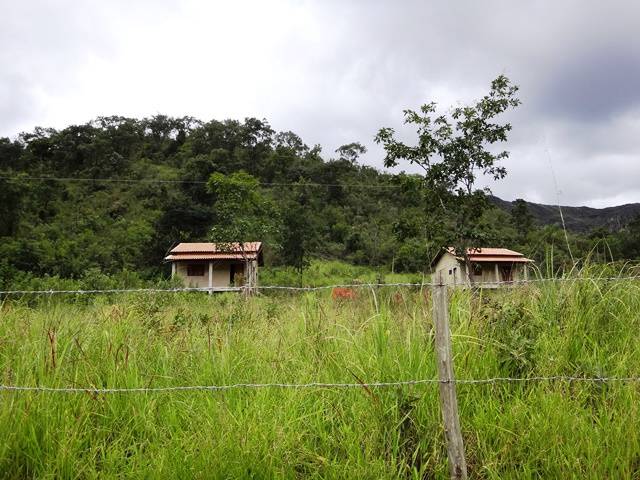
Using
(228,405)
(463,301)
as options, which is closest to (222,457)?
(228,405)

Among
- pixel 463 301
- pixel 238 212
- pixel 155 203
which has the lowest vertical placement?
pixel 463 301

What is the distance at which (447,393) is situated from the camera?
2.29 meters

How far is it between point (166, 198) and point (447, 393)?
135ft

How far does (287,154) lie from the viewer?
164 ft

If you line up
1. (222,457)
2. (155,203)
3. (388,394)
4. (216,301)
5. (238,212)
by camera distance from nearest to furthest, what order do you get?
(222,457), (388,394), (216,301), (238,212), (155,203)

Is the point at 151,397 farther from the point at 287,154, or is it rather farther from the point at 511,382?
the point at 287,154

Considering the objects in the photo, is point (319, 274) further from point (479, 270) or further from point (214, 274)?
point (479, 270)

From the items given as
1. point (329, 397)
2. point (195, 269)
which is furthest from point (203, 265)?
point (329, 397)

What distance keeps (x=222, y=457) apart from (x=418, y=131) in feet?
38.3

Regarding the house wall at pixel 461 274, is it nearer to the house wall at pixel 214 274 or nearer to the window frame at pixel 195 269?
the house wall at pixel 214 274

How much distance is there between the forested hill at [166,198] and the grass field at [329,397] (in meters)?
20.1

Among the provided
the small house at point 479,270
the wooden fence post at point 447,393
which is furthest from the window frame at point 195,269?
the wooden fence post at point 447,393

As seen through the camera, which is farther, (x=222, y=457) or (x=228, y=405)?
(x=228, y=405)

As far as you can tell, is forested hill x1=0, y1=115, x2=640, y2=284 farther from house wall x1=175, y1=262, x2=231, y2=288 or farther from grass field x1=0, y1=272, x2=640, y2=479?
grass field x1=0, y1=272, x2=640, y2=479
